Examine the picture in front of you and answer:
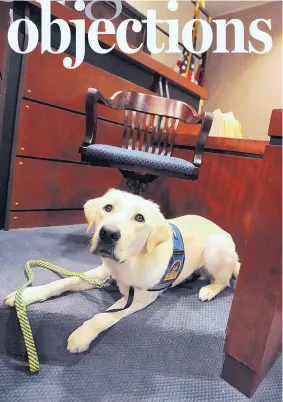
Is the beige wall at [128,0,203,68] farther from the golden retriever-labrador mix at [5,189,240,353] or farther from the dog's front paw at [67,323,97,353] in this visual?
the dog's front paw at [67,323,97,353]

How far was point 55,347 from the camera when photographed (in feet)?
3.32

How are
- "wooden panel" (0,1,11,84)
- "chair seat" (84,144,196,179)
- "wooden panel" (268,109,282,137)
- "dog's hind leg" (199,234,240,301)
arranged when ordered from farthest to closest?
1. "wooden panel" (0,1,11,84)
2. "chair seat" (84,144,196,179)
3. "dog's hind leg" (199,234,240,301)
4. "wooden panel" (268,109,282,137)

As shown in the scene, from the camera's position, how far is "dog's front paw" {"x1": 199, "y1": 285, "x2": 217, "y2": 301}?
137 centimetres

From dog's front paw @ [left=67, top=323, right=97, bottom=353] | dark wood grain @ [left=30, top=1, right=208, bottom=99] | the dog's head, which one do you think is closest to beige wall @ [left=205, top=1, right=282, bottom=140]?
dark wood grain @ [left=30, top=1, right=208, bottom=99]

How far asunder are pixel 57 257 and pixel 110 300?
0.50 m

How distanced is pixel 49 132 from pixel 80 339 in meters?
1.53

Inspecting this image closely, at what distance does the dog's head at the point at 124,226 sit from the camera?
1.06m

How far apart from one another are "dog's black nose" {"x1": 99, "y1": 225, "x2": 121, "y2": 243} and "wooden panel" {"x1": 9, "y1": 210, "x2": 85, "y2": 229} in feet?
3.89

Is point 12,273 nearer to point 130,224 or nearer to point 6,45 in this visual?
point 130,224

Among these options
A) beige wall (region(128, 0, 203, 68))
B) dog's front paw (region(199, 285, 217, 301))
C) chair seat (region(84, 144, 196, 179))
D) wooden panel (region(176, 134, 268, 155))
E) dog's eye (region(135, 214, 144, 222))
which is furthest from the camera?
beige wall (region(128, 0, 203, 68))

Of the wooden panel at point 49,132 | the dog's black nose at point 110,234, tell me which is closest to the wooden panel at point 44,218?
the wooden panel at point 49,132

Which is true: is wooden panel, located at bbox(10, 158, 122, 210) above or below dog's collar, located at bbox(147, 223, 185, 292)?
above

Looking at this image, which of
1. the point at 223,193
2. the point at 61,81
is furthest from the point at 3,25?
the point at 223,193

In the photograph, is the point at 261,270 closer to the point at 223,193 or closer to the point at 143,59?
the point at 223,193
